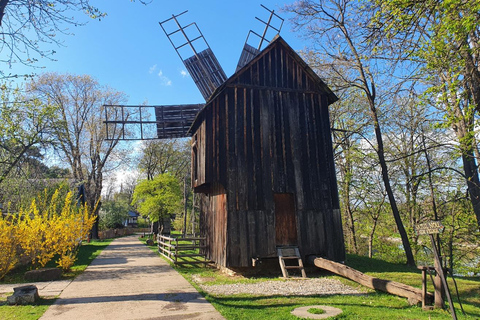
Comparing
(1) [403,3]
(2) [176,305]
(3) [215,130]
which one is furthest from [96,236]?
(1) [403,3]

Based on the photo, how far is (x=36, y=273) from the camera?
34.8 feet

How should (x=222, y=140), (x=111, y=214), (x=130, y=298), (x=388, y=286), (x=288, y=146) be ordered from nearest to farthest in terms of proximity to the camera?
(x=388, y=286), (x=130, y=298), (x=222, y=140), (x=288, y=146), (x=111, y=214)

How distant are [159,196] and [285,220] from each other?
16.5 meters

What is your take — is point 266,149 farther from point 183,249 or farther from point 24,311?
point 24,311

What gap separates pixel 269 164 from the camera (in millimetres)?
12688

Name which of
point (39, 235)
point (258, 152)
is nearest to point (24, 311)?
point (39, 235)

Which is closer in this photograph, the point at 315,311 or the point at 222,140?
the point at 315,311

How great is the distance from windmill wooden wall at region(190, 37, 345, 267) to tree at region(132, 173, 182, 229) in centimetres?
1366

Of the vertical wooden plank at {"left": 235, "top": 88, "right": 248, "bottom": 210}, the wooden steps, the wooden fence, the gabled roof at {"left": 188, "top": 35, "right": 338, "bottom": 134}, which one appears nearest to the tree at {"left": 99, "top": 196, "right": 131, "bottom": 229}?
the wooden fence

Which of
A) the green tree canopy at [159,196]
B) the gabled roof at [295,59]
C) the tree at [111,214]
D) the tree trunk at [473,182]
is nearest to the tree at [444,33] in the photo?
the tree trunk at [473,182]

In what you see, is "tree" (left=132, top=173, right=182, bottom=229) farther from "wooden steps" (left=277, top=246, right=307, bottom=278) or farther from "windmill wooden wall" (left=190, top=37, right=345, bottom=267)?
"wooden steps" (left=277, top=246, right=307, bottom=278)

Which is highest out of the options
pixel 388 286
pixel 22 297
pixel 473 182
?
pixel 473 182

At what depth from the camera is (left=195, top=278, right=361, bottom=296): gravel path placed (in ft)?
28.8

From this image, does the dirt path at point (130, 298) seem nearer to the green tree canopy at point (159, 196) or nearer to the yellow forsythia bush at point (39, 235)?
the yellow forsythia bush at point (39, 235)
